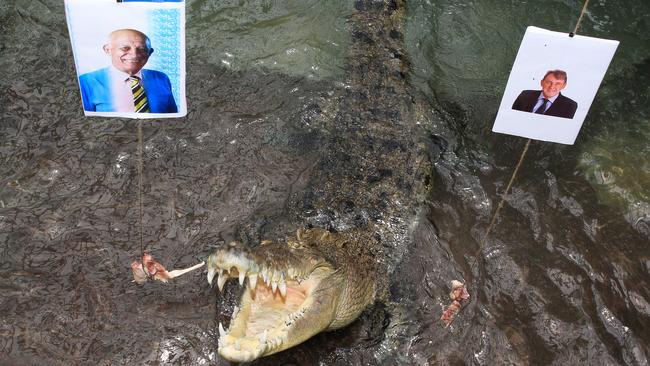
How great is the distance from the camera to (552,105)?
9.37 ft

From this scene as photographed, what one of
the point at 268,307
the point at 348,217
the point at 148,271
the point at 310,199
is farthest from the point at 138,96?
the point at 348,217

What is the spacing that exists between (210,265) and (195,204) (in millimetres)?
1323

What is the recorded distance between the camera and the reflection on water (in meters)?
3.14

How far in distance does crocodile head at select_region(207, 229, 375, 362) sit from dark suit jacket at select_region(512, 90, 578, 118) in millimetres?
1296

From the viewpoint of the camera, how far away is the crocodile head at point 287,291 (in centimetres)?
253

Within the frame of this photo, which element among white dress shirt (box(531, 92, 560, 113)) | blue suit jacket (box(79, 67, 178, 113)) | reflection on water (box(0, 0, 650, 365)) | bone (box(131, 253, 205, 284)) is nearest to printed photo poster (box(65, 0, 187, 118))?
blue suit jacket (box(79, 67, 178, 113))

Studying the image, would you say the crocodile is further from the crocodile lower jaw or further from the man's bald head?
the man's bald head

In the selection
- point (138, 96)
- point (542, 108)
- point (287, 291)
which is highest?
point (542, 108)

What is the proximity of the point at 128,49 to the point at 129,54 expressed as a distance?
0.08 feet

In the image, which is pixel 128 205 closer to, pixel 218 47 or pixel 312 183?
pixel 312 183

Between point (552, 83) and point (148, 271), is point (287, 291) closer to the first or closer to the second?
point (148, 271)

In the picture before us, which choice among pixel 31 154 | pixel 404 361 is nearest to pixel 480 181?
pixel 404 361

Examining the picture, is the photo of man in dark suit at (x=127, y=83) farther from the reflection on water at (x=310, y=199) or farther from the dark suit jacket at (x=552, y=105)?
the dark suit jacket at (x=552, y=105)

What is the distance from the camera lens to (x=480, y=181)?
430 cm
